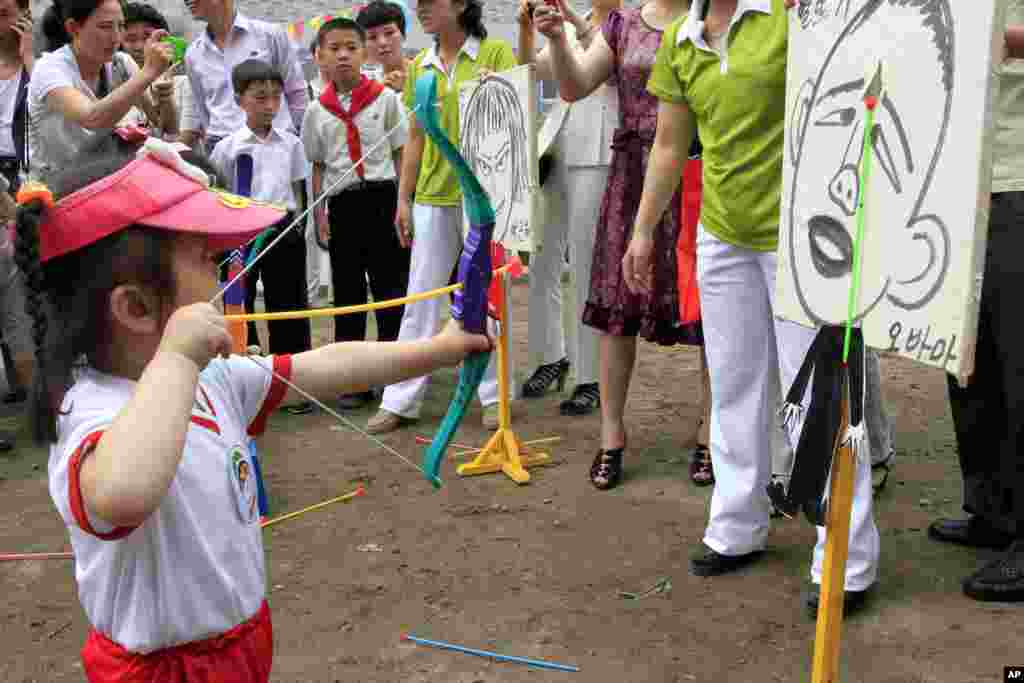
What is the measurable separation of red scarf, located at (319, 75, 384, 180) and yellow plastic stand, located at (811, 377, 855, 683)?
3.72 metres

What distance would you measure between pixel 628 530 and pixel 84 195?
7.95ft

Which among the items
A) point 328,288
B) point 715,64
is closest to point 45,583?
point 715,64

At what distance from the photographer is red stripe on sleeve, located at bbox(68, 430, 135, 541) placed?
4.48ft

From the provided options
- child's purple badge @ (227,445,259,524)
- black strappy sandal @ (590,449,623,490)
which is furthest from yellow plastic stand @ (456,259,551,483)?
child's purple badge @ (227,445,259,524)

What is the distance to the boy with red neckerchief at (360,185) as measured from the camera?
5230 mm

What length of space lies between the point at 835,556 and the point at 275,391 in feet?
3.12

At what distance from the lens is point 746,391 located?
9.95 ft

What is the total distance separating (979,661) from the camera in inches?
101

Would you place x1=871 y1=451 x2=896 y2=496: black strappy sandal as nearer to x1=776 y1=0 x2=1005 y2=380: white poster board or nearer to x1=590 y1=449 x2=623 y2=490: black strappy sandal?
x1=590 y1=449 x2=623 y2=490: black strappy sandal

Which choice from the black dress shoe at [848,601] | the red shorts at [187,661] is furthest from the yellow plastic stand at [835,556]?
the black dress shoe at [848,601]

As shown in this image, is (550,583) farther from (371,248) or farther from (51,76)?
(51,76)

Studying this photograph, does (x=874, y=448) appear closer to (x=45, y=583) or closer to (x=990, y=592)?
(x=990, y=592)

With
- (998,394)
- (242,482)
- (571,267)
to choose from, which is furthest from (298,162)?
(242,482)

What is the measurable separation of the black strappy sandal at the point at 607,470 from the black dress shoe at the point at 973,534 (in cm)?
112
